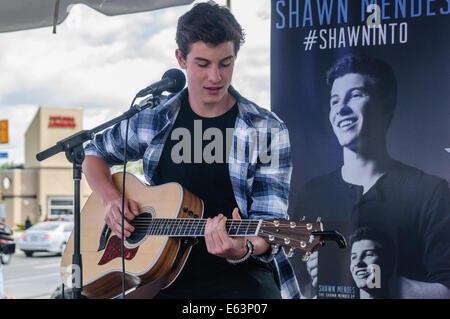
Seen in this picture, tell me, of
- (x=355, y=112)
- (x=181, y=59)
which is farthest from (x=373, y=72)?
(x=181, y=59)

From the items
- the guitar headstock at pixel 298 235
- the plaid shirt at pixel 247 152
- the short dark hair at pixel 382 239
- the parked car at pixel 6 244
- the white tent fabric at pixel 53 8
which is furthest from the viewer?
the parked car at pixel 6 244

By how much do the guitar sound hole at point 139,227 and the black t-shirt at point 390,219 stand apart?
0.76m

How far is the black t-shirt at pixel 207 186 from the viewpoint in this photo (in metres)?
2.74

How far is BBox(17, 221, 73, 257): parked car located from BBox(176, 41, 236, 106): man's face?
0.99 m

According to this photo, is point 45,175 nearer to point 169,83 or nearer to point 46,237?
point 46,237

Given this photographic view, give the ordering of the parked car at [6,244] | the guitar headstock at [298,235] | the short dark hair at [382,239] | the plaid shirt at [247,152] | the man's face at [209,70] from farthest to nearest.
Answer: the parked car at [6,244]
the man's face at [209,70]
the plaid shirt at [247,152]
the short dark hair at [382,239]
the guitar headstock at [298,235]

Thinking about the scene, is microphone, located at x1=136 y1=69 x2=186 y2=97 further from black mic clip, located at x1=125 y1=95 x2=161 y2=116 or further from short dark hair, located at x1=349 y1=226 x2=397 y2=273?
short dark hair, located at x1=349 y1=226 x2=397 y2=273

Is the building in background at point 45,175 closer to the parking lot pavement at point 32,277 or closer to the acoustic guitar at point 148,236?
the acoustic guitar at point 148,236

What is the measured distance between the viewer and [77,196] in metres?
2.63

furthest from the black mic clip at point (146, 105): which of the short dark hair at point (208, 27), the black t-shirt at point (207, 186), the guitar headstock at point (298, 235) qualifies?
the guitar headstock at point (298, 235)

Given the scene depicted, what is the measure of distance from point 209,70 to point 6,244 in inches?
62.7
